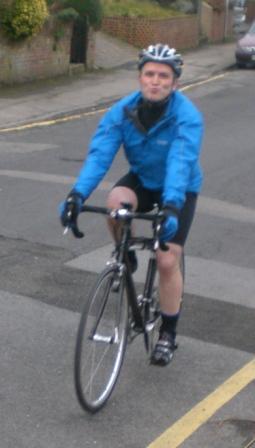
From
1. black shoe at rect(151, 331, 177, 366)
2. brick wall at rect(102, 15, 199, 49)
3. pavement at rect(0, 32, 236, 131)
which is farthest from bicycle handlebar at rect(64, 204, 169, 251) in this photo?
brick wall at rect(102, 15, 199, 49)

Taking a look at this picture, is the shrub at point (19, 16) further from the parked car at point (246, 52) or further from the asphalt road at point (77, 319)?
the asphalt road at point (77, 319)

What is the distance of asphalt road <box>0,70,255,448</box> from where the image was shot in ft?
17.6

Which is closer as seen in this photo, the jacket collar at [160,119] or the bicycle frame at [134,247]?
the bicycle frame at [134,247]

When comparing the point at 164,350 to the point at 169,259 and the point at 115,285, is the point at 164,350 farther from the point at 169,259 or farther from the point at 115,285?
the point at 115,285

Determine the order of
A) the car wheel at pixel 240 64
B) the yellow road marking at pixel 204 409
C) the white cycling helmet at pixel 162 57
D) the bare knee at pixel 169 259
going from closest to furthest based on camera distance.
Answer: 1. the yellow road marking at pixel 204 409
2. the white cycling helmet at pixel 162 57
3. the bare knee at pixel 169 259
4. the car wheel at pixel 240 64

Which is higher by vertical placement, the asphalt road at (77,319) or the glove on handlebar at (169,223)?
the glove on handlebar at (169,223)

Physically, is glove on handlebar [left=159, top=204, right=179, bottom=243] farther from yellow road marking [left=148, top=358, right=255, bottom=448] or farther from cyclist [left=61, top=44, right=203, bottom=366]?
yellow road marking [left=148, top=358, right=255, bottom=448]

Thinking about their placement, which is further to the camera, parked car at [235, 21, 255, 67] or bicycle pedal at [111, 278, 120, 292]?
parked car at [235, 21, 255, 67]

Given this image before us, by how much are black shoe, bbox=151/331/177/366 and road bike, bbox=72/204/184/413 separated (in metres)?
0.22

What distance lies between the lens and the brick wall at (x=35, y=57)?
22.6m

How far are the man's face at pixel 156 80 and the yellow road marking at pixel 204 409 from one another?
64.0 inches

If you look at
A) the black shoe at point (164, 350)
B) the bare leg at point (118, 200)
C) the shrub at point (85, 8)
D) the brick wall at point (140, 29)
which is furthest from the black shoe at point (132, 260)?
the brick wall at point (140, 29)

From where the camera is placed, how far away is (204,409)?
5.63 m

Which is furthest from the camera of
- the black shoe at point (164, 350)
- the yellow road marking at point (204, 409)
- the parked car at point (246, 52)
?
the parked car at point (246, 52)
